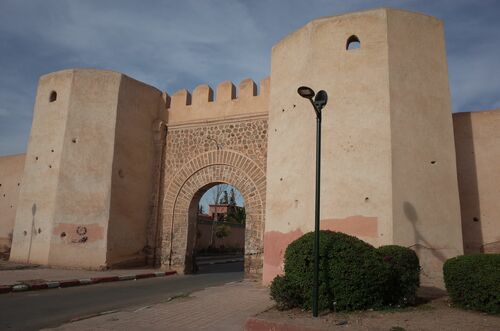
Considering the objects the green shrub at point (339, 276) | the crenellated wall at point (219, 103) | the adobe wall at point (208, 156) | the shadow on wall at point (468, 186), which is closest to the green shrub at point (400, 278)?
the green shrub at point (339, 276)

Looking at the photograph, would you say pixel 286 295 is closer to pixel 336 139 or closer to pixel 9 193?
pixel 336 139

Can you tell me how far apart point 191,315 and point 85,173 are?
24.0 ft

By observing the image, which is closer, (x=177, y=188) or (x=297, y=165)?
(x=297, y=165)

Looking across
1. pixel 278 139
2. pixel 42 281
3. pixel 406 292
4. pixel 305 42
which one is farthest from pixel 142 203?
pixel 406 292

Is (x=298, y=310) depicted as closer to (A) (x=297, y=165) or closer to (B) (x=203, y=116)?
(A) (x=297, y=165)

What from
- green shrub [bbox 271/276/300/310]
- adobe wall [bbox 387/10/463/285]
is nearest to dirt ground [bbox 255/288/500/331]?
green shrub [bbox 271/276/300/310]

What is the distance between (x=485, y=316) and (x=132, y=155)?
A: 1001 centimetres

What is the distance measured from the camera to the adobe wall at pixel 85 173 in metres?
11.2

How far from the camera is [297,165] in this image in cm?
845

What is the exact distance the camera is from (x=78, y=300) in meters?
7.05

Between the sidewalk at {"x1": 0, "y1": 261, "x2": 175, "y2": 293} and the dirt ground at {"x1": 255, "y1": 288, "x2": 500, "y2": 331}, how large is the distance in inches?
213

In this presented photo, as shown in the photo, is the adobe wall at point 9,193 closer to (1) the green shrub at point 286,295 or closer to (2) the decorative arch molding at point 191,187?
(2) the decorative arch molding at point 191,187

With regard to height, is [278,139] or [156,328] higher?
[278,139]

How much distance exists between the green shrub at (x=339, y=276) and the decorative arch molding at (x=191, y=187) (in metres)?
5.32
